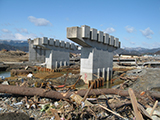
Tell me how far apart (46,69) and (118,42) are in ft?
48.8

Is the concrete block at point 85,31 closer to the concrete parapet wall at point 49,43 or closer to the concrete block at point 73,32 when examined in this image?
the concrete block at point 73,32

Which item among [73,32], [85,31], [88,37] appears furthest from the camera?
[88,37]

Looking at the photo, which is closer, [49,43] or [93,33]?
[93,33]

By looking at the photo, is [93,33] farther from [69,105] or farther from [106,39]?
[69,105]

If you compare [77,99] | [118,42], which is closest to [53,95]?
[77,99]

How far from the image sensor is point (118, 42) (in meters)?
20.8

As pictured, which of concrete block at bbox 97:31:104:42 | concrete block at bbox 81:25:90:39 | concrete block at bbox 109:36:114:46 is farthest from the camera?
concrete block at bbox 109:36:114:46

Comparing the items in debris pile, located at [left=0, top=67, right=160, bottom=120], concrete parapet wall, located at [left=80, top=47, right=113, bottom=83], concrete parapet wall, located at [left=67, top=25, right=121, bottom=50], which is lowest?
debris pile, located at [left=0, top=67, right=160, bottom=120]

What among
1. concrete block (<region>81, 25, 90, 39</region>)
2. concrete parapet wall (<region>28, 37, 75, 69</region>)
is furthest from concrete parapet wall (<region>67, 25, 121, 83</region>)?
concrete parapet wall (<region>28, 37, 75, 69</region>)

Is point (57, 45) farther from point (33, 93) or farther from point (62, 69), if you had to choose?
point (33, 93)

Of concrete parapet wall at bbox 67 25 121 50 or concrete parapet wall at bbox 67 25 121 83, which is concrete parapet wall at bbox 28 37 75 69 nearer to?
concrete parapet wall at bbox 67 25 121 83

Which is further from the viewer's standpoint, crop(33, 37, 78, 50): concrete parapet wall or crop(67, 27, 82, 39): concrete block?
crop(33, 37, 78, 50): concrete parapet wall

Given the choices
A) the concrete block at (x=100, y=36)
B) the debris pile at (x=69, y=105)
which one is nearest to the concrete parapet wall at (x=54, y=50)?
the concrete block at (x=100, y=36)

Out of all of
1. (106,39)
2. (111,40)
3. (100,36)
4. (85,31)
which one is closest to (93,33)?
(85,31)
